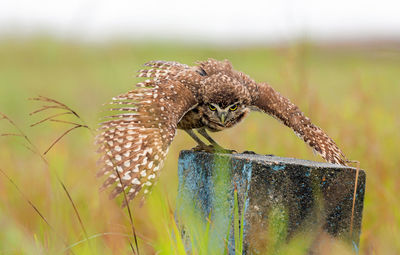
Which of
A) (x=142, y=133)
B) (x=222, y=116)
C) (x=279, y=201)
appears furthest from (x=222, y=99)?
(x=279, y=201)

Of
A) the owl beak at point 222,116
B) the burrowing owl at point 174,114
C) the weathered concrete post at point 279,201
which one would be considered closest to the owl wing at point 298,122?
the burrowing owl at point 174,114

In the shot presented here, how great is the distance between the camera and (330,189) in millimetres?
3979

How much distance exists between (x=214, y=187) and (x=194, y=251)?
2.53 feet

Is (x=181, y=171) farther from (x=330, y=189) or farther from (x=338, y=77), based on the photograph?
(x=338, y=77)

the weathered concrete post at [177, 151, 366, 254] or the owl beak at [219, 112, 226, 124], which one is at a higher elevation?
the owl beak at [219, 112, 226, 124]

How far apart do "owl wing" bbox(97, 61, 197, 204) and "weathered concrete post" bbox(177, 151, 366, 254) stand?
1.16ft

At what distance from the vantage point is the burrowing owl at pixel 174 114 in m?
3.90

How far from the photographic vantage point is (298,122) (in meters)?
4.71

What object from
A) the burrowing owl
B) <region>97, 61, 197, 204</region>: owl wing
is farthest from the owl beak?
<region>97, 61, 197, 204</region>: owl wing

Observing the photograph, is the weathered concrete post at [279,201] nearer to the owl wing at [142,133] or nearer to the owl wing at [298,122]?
Result: the owl wing at [142,133]

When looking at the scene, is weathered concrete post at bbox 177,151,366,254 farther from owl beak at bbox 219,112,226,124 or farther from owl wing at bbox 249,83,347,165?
owl beak at bbox 219,112,226,124

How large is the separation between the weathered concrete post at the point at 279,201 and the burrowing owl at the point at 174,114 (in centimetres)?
40

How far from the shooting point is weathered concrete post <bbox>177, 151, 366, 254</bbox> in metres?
3.86

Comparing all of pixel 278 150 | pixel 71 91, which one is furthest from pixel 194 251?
pixel 71 91
